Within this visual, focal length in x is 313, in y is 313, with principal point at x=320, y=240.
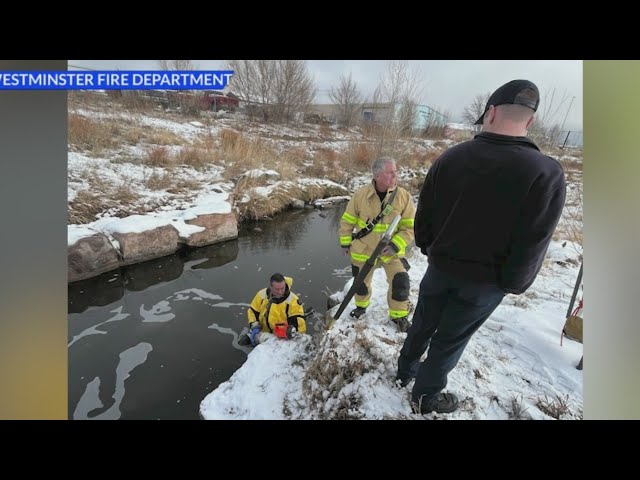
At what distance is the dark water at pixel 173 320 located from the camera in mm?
2906

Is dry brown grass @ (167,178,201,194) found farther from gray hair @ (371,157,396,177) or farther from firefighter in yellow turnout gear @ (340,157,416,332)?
gray hair @ (371,157,396,177)

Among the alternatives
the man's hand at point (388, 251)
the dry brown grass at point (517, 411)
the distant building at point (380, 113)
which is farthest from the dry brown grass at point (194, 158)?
the dry brown grass at point (517, 411)

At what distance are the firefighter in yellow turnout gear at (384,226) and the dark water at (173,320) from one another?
108cm

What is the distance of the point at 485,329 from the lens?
329 centimetres

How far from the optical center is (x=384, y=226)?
9.47 feet

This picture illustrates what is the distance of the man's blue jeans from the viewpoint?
5.36 ft

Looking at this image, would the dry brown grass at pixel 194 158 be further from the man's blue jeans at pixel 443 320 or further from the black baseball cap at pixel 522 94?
the black baseball cap at pixel 522 94

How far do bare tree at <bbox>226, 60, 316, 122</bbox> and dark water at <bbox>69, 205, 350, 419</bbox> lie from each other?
274 centimetres

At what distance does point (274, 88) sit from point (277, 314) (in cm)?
363

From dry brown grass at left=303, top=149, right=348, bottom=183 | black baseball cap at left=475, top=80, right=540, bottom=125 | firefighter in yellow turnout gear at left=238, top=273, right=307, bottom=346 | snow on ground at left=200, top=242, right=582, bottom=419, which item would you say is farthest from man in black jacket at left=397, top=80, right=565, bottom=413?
dry brown grass at left=303, top=149, right=348, bottom=183

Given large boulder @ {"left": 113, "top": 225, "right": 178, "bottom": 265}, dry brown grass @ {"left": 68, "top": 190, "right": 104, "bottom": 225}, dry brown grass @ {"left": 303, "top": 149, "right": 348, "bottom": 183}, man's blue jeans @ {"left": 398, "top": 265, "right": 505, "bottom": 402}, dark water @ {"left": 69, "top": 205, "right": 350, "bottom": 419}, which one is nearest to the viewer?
man's blue jeans @ {"left": 398, "top": 265, "right": 505, "bottom": 402}

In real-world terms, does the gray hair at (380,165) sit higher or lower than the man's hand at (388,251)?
higher
